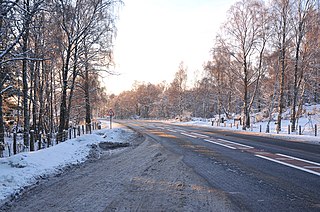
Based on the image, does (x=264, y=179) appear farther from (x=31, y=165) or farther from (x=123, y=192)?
(x=31, y=165)

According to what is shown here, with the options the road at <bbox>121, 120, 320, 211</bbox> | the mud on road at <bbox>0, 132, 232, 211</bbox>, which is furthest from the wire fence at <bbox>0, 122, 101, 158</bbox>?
the road at <bbox>121, 120, 320, 211</bbox>

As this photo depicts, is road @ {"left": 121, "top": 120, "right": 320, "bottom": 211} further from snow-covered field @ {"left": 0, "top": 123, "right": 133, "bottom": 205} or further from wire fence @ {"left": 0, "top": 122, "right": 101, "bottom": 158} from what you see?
wire fence @ {"left": 0, "top": 122, "right": 101, "bottom": 158}

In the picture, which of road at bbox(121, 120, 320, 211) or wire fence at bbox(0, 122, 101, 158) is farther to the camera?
wire fence at bbox(0, 122, 101, 158)

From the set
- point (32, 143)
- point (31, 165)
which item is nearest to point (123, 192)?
point (31, 165)

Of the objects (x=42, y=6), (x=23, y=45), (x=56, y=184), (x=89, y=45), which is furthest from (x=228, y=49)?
(x=56, y=184)

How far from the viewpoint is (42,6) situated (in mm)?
8266

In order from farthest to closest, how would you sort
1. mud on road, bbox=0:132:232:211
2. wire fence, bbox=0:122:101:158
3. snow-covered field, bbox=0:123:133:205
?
wire fence, bbox=0:122:101:158, snow-covered field, bbox=0:123:133:205, mud on road, bbox=0:132:232:211

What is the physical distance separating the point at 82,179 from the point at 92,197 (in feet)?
5.68

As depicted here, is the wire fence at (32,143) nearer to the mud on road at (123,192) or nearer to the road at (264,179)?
the mud on road at (123,192)

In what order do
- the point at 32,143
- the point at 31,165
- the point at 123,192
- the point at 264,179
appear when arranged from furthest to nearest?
the point at 32,143 → the point at 31,165 → the point at 264,179 → the point at 123,192

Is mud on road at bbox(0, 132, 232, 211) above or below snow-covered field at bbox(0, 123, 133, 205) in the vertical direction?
below

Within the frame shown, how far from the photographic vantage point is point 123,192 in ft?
18.6

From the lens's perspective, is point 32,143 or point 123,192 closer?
point 123,192

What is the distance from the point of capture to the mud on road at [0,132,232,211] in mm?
4812
